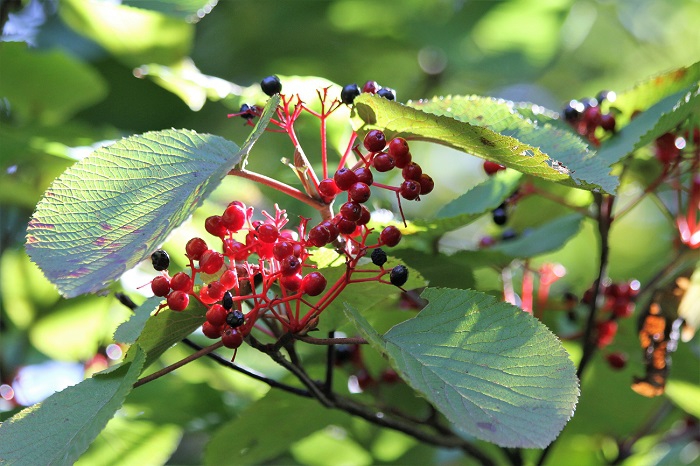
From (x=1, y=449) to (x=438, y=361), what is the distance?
56cm

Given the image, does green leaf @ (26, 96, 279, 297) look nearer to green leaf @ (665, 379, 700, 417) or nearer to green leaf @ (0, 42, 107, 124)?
green leaf @ (0, 42, 107, 124)

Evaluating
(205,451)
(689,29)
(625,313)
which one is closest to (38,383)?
(205,451)

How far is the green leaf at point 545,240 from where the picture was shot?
1707 millimetres

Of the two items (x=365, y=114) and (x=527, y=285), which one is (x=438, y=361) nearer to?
(x=365, y=114)

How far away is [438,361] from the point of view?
1.05 metres

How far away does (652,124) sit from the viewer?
4.85ft

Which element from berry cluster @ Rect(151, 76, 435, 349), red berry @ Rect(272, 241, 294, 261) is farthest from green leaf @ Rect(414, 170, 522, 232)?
red berry @ Rect(272, 241, 294, 261)

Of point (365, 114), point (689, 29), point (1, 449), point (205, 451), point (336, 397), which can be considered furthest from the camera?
point (689, 29)

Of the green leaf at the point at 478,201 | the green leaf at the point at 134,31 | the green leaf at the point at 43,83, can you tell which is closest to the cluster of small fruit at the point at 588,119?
the green leaf at the point at 478,201

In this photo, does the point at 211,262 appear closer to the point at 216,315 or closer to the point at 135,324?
the point at 216,315

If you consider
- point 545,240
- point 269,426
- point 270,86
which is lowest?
point 269,426

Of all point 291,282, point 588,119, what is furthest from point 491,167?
point 291,282

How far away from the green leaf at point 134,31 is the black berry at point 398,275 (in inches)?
56.3

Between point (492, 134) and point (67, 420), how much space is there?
2.13 feet
